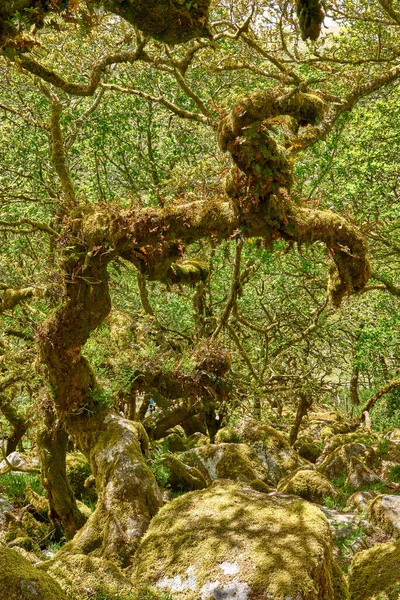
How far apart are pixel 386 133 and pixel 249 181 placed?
741cm

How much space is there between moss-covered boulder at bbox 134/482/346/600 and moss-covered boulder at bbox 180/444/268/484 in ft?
18.3

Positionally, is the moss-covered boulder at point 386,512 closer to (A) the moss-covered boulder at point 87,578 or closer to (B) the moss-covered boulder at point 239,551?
(B) the moss-covered boulder at point 239,551

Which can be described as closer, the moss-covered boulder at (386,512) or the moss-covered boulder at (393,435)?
the moss-covered boulder at (386,512)

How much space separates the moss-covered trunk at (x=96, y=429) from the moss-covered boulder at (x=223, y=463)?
10.3 feet

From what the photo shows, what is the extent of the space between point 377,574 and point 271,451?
24.3 feet

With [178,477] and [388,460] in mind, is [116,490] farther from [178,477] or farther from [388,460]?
[388,460]

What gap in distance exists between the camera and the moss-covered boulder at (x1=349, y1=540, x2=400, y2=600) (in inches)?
174

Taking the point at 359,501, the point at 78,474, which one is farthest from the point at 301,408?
the point at 78,474

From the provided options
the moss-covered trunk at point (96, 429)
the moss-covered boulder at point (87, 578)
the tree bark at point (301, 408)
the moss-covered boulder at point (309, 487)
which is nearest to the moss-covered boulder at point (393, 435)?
the tree bark at point (301, 408)

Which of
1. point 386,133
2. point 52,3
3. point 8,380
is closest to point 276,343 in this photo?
point 386,133

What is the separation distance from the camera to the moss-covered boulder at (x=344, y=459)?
12.5 meters

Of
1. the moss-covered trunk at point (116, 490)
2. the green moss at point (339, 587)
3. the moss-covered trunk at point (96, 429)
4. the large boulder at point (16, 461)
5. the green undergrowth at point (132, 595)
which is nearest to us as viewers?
the green undergrowth at point (132, 595)

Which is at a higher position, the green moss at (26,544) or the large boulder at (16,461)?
the large boulder at (16,461)

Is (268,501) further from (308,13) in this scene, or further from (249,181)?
(308,13)
